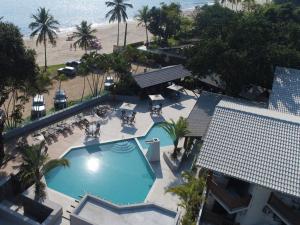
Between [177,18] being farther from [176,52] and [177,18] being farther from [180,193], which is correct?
[180,193]

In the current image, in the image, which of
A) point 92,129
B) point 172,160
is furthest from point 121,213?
point 92,129

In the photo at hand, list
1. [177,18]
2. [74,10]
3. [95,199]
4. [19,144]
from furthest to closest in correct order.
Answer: [74,10], [177,18], [19,144], [95,199]

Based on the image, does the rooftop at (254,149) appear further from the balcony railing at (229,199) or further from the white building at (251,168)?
the balcony railing at (229,199)

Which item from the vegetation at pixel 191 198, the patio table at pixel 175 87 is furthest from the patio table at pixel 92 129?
the vegetation at pixel 191 198

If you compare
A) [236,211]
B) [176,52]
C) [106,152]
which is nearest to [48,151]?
[106,152]

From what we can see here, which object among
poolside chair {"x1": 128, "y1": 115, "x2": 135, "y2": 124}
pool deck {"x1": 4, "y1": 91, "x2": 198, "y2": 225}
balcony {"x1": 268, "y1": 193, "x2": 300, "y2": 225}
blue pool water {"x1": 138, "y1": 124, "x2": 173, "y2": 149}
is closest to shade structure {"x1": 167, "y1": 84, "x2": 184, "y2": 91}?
pool deck {"x1": 4, "y1": 91, "x2": 198, "y2": 225}

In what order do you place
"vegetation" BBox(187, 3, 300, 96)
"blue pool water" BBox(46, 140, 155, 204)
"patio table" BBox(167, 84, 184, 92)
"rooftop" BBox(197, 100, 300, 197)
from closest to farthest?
1. "rooftop" BBox(197, 100, 300, 197)
2. "blue pool water" BBox(46, 140, 155, 204)
3. "vegetation" BBox(187, 3, 300, 96)
4. "patio table" BBox(167, 84, 184, 92)

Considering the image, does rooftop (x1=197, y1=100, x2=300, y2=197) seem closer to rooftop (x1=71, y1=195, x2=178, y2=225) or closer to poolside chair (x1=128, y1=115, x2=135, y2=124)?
rooftop (x1=71, y1=195, x2=178, y2=225)
